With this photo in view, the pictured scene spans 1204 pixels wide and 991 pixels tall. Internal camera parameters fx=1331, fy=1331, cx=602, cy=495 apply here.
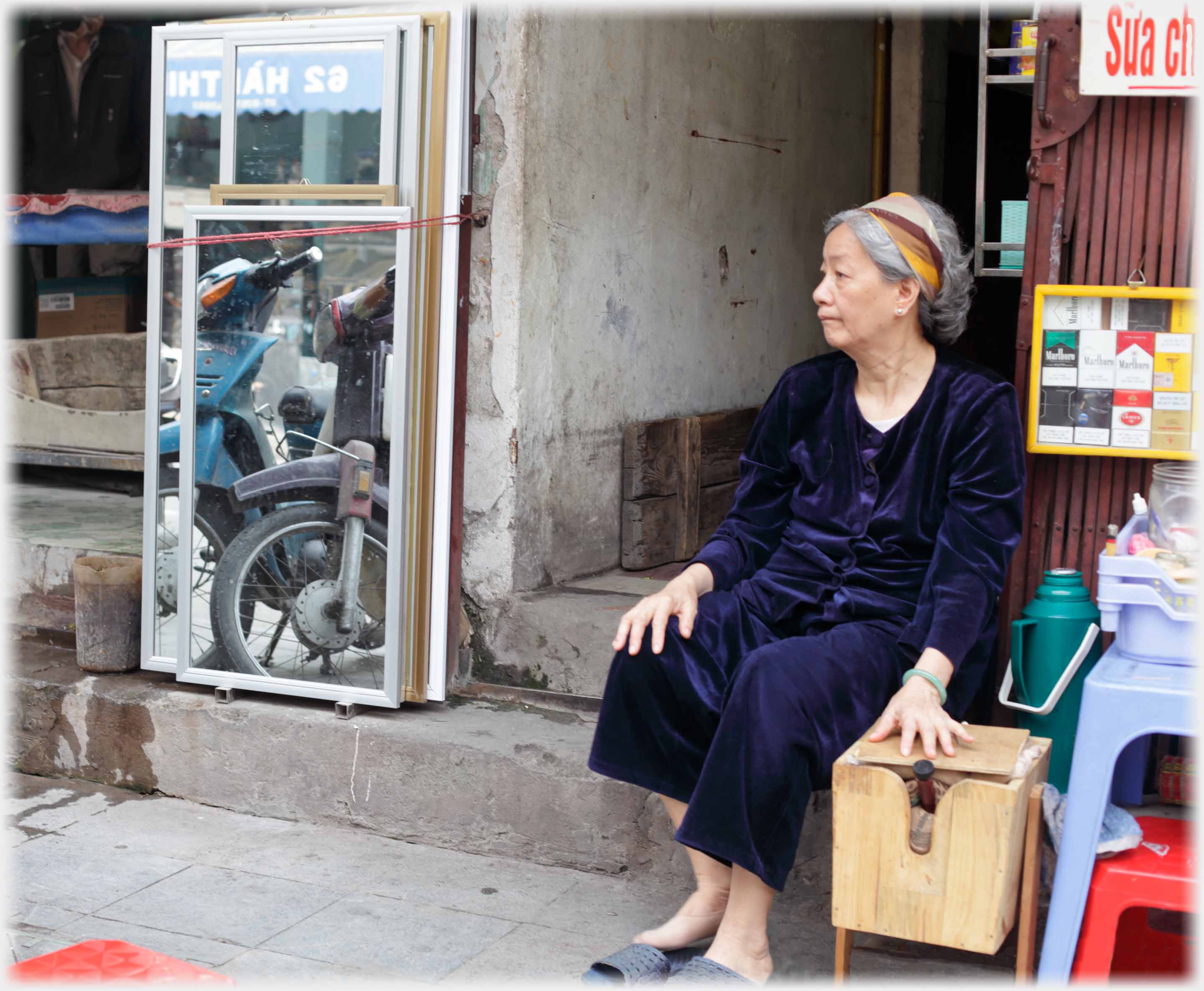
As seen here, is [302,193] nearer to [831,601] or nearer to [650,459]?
[650,459]

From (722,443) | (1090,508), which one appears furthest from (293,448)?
(1090,508)

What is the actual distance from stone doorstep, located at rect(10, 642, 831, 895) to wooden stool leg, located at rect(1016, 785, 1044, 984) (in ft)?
2.16

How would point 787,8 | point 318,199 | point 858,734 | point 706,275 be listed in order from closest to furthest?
point 858,734, point 318,199, point 706,275, point 787,8

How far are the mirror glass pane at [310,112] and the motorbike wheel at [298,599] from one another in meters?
0.93

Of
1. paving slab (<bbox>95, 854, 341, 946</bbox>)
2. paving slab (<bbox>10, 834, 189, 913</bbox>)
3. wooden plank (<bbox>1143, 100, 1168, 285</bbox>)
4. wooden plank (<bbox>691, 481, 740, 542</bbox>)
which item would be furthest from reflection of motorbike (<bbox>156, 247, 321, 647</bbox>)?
wooden plank (<bbox>1143, 100, 1168, 285</bbox>)

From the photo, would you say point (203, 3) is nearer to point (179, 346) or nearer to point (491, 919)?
point (179, 346)

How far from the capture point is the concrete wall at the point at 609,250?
3680mm

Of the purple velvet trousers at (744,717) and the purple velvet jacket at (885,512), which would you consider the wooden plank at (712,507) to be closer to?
the purple velvet jacket at (885,512)

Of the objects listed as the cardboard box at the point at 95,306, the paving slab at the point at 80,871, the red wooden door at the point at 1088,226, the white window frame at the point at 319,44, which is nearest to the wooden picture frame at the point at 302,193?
the white window frame at the point at 319,44

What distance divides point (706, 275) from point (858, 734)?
8.43 ft

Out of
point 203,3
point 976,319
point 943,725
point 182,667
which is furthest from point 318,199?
point 976,319

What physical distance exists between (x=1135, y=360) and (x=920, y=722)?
3.29 feet

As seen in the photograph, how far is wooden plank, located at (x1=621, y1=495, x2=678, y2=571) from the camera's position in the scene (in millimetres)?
4293

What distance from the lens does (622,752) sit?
272 cm
